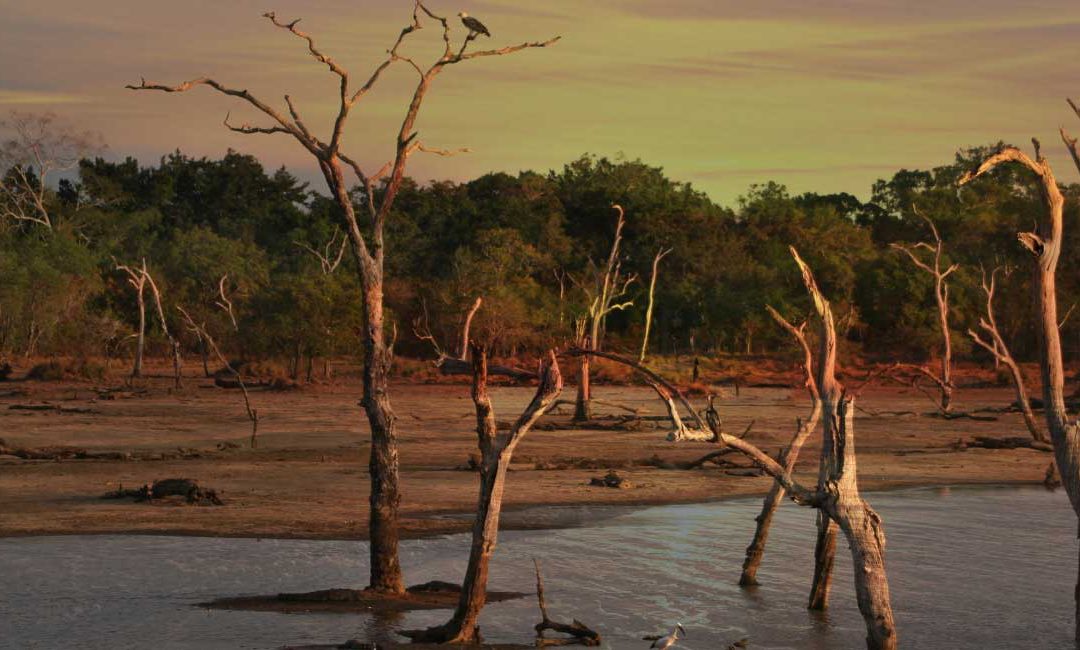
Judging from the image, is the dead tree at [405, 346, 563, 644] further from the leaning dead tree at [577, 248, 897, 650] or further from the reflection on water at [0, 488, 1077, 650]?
the reflection on water at [0, 488, 1077, 650]

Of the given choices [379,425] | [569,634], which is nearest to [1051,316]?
[569,634]

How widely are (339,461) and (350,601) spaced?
13756 millimetres

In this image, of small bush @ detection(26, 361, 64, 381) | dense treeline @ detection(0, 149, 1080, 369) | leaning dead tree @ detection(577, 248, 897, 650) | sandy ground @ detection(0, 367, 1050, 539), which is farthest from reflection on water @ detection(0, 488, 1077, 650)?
small bush @ detection(26, 361, 64, 381)

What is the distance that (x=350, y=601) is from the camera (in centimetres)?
1563

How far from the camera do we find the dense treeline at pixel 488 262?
2313 inches

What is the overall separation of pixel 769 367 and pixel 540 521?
124 ft

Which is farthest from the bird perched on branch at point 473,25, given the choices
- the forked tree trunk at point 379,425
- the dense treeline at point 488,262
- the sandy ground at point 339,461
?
the dense treeline at point 488,262

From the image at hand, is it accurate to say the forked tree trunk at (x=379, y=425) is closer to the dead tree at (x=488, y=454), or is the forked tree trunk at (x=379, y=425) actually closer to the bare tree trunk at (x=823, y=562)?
the dead tree at (x=488, y=454)

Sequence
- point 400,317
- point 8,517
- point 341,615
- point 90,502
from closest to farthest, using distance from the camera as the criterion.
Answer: point 341,615, point 8,517, point 90,502, point 400,317

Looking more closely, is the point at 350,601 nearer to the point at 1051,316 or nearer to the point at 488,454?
the point at 488,454

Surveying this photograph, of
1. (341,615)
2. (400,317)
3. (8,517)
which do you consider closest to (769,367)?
(400,317)

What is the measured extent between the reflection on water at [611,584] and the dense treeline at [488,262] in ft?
99.0

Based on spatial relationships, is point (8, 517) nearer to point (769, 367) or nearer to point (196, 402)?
point (196, 402)

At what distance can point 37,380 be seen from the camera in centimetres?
5238
